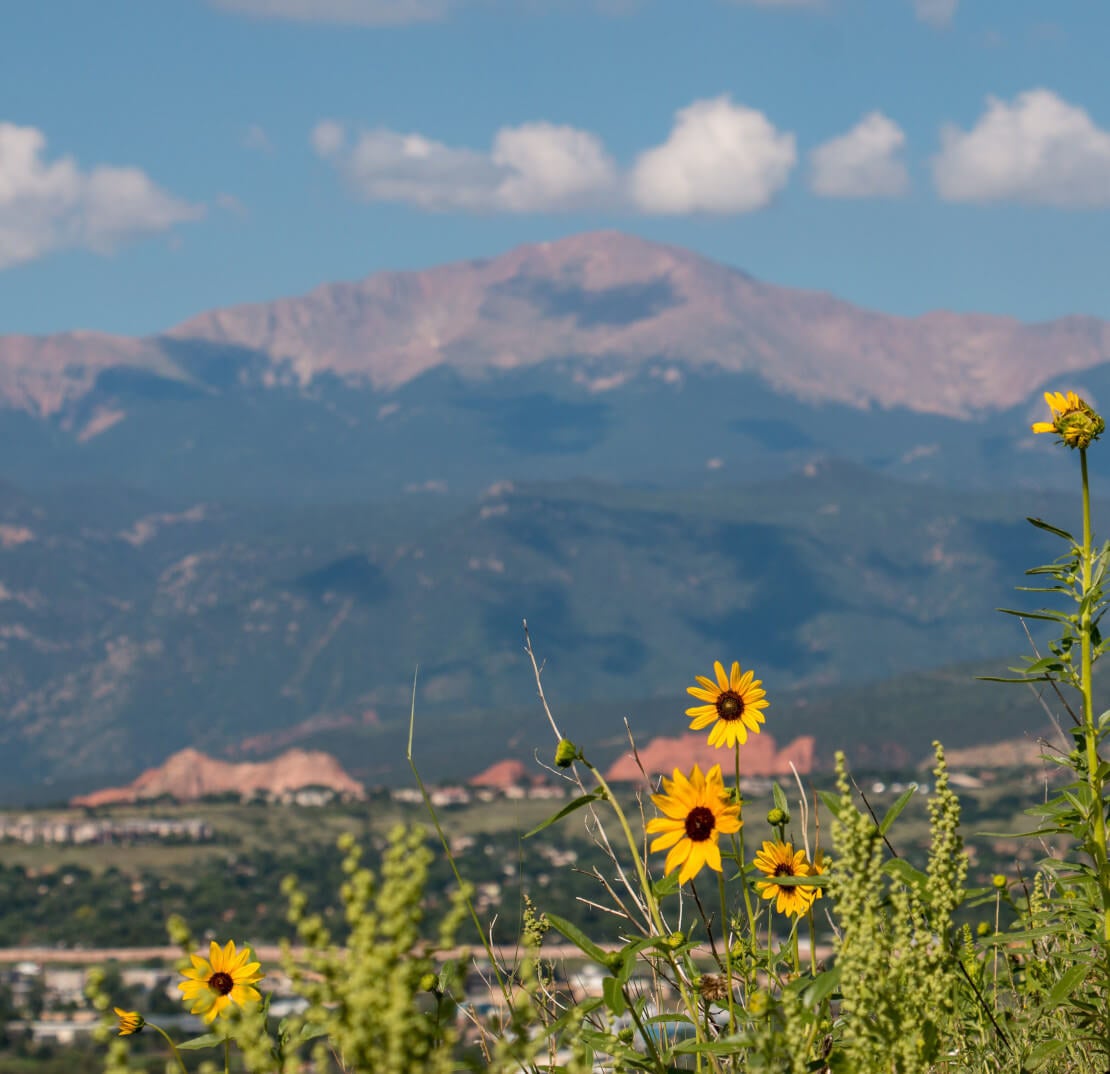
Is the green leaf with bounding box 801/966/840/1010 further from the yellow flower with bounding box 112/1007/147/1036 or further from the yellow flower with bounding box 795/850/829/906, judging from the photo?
the yellow flower with bounding box 112/1007/147/1036

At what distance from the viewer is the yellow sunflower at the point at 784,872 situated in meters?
5.08

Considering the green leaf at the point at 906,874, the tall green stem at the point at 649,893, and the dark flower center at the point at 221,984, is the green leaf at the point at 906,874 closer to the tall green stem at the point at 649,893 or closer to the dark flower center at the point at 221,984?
the tall green stem at the point at 649,893

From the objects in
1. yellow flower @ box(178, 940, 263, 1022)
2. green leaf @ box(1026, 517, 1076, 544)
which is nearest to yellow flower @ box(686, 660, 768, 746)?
green leaf @ box(1026, 517, 1076, 544)

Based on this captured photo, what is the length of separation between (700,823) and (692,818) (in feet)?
0.11

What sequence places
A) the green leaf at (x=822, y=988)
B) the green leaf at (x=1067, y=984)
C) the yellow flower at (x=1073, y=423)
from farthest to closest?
1. the yellow flower at (x=1073, y=423)
2. the green leaf at (x=1067, y=984)
3. the green leaf at (x=822, y=988)

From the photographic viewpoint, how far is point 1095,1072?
451 centimetres

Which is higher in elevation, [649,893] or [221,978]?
[649,893]

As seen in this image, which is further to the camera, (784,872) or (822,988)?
(784,872)

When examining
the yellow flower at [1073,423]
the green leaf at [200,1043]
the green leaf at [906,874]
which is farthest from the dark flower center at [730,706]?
the green leaf at [200,1043]

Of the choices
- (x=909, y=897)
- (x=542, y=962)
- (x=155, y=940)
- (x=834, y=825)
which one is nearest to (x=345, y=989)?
(x=834, y=825)

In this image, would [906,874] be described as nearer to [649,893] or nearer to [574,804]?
[649,893]

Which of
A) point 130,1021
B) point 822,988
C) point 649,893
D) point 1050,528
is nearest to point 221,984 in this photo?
point 130,1021

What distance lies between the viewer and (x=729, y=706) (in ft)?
17.4

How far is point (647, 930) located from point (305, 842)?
7710 inches
